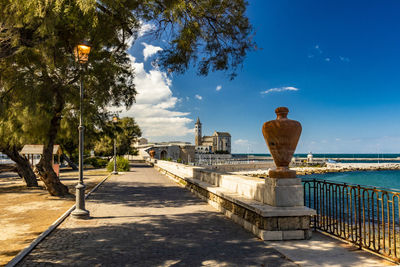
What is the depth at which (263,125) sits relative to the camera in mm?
6426

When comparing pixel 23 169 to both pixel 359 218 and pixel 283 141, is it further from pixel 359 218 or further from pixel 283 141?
pixel 359 218

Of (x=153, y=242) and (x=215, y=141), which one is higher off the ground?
(x=215, y=141)

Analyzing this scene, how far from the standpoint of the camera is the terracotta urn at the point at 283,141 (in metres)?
6.05

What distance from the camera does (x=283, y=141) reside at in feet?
20.0

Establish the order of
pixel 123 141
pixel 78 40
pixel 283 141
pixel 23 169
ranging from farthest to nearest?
pixel 123 141, pixel 23 169, pixel 78 40, pixel 283 141

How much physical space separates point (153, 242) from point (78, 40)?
732 cm

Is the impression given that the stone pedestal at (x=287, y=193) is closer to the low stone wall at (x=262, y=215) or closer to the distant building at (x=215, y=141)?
the low stone wall at (x=262, y=215)

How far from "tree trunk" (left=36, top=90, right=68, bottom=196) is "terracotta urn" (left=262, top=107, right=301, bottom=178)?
10.1 m

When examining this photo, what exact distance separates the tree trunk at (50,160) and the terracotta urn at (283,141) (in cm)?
1015

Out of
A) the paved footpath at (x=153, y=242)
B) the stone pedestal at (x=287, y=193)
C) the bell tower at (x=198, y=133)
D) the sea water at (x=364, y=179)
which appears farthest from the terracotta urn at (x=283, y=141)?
the bell tower at (x=198, y=133)

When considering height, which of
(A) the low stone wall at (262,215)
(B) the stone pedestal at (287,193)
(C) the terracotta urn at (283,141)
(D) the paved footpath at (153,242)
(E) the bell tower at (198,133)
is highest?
(E) the bell tower at (198,133)

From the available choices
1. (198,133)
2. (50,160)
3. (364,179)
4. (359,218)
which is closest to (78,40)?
(50,160)

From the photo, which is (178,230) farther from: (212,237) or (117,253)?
(117,253)

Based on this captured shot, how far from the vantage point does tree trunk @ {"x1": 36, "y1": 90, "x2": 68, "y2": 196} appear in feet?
41.1
